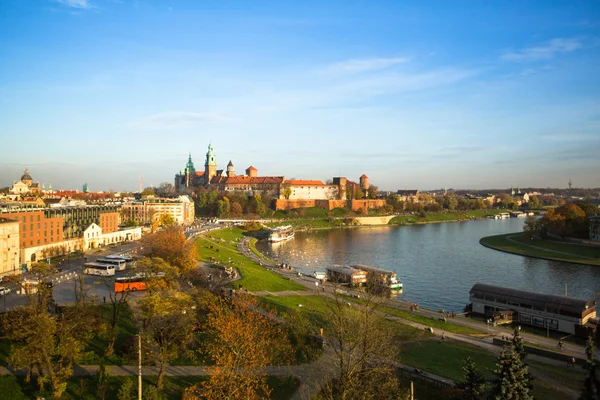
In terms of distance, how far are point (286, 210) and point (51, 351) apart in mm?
68070

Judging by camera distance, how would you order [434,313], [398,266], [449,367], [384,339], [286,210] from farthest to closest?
[286,210] < [398,266] < [434,313] < [449,367] < [384,339]

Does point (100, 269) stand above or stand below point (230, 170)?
below

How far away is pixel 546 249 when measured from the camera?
42.0 meters

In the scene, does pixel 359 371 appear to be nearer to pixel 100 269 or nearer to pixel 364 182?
pixel 100 269

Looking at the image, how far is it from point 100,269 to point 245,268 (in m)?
8.32

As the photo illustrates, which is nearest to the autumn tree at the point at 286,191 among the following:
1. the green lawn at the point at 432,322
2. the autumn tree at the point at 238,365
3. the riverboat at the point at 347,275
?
the riverboat at the point at 347,275

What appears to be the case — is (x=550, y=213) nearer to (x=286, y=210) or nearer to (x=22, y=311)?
(x=286, y=210)

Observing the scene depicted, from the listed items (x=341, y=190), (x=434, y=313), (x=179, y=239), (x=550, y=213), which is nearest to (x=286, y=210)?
(x=341, y=190)

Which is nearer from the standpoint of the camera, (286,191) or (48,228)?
(48,228)

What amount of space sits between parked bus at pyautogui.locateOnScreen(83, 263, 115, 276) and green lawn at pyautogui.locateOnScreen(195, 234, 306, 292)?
6.82 m

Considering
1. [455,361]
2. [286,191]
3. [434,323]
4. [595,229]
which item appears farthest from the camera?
[286,191]

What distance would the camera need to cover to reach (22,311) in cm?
1156

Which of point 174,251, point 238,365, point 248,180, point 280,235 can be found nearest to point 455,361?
point 238,365

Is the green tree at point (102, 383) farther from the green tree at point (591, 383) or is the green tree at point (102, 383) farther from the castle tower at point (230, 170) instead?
the castle tower at point (230, 170)
